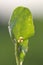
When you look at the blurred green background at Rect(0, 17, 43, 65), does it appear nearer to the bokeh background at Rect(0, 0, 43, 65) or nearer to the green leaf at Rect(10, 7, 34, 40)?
the bokeh background at Rect(0, 0, 43, 65)

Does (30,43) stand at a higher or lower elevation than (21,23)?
lower

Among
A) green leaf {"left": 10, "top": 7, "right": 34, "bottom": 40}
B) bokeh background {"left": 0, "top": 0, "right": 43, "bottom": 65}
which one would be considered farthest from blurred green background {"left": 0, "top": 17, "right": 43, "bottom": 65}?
green leaf {"left": 10, "top": 7, "right": 34, "bottom": 40}

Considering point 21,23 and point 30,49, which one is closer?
point 21,23

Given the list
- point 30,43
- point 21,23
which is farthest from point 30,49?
point 21,23

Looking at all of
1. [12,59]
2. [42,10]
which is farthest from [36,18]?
[12,59]

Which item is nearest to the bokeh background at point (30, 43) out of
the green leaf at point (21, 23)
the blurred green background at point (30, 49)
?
the blurred green background at point (30, 49)

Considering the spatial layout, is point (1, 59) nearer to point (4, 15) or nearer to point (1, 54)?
point (1, 54)

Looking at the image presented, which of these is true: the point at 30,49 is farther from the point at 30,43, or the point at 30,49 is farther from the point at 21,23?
the point at 21,23
